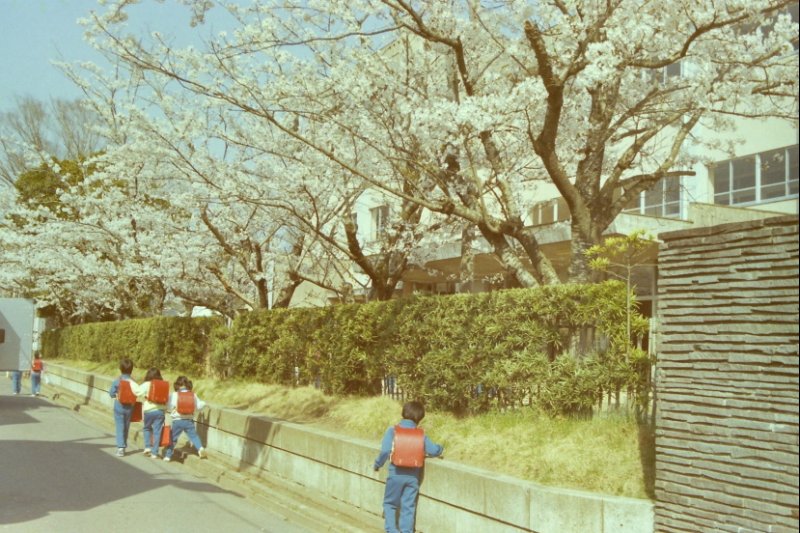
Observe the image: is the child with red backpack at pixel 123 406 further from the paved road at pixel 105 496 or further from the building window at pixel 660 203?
the building window at pixel 660 203

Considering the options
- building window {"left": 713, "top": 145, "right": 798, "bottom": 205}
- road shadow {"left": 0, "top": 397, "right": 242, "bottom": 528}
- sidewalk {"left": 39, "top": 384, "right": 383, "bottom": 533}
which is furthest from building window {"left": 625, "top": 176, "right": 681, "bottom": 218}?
road shadow {"left": 0, "top": 397, "right": 242, "bottom": 528}

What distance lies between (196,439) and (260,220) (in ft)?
20.1

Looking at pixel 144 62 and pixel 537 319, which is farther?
pixel 144 62

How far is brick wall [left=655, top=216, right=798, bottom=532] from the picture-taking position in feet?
18.7

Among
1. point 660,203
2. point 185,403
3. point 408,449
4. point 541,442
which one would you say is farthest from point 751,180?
point 408,449

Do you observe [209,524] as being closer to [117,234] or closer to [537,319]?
[537,319]

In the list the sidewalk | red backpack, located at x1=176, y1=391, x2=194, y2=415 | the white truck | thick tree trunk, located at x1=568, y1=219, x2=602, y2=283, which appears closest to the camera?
the sidewalk

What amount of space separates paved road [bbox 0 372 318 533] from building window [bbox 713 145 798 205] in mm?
15670

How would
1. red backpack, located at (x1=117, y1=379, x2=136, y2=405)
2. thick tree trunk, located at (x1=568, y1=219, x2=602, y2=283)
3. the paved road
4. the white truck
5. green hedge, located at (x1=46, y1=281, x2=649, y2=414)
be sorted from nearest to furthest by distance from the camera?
green hedge, located at (x1=46, y1=281, x2=649, y2=414), the paved road, thick tree trunk, located at (x1=568, y1=219, x2=602, y2=283), red backpack, located at (x1=117, y1=379, x2=136, y2=405), the white truck

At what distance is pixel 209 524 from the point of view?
912cm

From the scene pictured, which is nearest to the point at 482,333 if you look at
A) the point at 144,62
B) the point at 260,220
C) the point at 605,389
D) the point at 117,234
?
the point at 605,389

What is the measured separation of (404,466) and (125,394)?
331 inches

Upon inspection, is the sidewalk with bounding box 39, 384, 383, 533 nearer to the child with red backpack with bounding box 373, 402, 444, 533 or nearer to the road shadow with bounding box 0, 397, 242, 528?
the road shadow with bounding box 0, 397, 242, 528

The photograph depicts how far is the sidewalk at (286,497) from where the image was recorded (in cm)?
931
